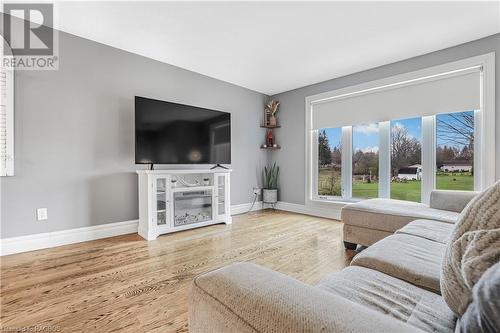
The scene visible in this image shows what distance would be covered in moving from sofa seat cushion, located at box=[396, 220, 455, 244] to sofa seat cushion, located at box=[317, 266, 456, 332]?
2.38 feet

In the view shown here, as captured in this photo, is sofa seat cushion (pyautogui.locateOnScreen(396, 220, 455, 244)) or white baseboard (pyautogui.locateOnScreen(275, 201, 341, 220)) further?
white baseboard (pyautogui.locateOnScreen(275, 201, 341, 220))

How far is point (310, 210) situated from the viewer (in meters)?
4.16

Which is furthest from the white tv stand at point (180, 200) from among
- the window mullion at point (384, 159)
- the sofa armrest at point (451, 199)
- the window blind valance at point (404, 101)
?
the sofa armrest at point (451, 199)

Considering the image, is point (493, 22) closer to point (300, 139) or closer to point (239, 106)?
point (300, 139)

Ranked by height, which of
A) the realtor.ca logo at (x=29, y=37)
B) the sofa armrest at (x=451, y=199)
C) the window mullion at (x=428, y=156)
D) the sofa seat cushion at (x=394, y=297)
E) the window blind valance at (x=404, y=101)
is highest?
the realtor.ca logo at (x=29, y=37)

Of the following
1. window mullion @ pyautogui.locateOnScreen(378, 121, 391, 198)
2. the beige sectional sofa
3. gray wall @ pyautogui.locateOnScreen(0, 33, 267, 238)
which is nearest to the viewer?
the beige sectional sofa

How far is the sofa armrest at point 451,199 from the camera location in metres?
2.23

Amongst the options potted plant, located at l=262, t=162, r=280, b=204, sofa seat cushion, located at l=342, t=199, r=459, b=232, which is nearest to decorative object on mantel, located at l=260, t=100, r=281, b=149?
potted plant, located at l=262, t=162, r=280, b=204

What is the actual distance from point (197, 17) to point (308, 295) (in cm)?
257

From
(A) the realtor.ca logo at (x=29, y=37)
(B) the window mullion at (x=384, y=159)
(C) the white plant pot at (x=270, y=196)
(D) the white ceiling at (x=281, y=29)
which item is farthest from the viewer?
(C) the white plant pot at (x=270, y=196)

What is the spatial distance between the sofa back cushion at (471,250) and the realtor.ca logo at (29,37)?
130 inches

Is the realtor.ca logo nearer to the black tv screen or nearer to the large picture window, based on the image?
the black tv screen

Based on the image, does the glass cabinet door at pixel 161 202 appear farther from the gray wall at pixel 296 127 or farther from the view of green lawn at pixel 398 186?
the view of green lawn at pixel 398 186

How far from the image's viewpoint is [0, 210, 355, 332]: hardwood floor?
1.37 meters
